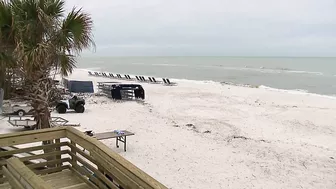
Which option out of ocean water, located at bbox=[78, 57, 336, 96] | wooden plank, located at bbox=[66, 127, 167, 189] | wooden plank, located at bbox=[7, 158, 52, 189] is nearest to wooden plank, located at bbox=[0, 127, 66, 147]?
wooden plank, located at bbox=[66, 127, 167, 189]

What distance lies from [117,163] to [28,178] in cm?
70

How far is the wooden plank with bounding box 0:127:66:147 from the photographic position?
3225 mm

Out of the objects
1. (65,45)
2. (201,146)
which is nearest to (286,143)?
(201,146)

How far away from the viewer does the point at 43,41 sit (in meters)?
5.29

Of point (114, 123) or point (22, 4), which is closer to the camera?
point (22, 4)

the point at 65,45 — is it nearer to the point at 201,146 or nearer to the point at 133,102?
the point at 201,146

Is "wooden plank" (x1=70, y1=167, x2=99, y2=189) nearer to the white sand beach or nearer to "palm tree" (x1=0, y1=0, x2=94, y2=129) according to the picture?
"palm tree" (x1=0, y1=0, x2=94, y2=129)

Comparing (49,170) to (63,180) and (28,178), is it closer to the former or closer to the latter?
(63,180)

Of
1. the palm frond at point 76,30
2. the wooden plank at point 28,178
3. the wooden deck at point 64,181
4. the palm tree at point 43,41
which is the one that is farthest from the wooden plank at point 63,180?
the palm frond at point 76,30

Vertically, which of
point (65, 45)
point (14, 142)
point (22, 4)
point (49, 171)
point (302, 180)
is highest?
point (22, 4)

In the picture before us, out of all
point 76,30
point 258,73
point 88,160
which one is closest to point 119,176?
point 88,160

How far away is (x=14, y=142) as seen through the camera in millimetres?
3268

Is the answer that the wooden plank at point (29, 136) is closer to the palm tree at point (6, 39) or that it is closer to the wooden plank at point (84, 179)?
the wooden plank at point (84, 179)

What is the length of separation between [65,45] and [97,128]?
522 centimetres
